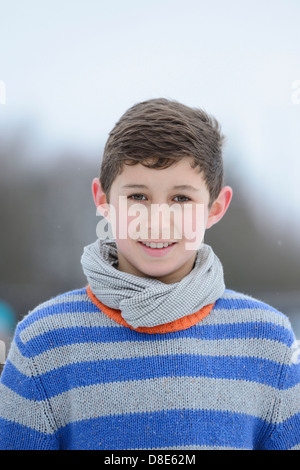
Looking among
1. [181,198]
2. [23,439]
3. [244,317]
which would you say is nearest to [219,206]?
[181,198]

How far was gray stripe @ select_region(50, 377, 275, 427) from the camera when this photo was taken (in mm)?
984

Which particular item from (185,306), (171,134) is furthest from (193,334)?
(171,134)

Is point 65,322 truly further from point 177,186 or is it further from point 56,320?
point 177,186

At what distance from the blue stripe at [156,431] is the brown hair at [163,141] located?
1.46 feet

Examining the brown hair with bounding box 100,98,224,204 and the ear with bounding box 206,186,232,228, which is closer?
the brown hair with bounding box 100,98,224,204

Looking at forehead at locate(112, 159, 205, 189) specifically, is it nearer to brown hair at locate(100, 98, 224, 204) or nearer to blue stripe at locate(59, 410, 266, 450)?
brown hair at locate(100, 98, 224, 204)

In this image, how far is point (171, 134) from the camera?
102cm

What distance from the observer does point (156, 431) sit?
967 mm

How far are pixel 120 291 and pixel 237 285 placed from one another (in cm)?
497

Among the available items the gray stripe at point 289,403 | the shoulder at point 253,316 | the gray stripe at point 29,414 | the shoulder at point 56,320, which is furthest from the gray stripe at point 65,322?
the gray stripe at point 289,403

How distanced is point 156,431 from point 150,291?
0.86 feet

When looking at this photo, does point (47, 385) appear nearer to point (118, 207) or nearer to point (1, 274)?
point (118, 207)

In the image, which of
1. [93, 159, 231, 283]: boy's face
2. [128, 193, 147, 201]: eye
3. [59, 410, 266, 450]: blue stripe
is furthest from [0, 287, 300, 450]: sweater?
[128, 193, 147, 201]: eye

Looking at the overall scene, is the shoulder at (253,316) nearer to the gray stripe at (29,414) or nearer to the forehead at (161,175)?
the forehead at (161,175)
